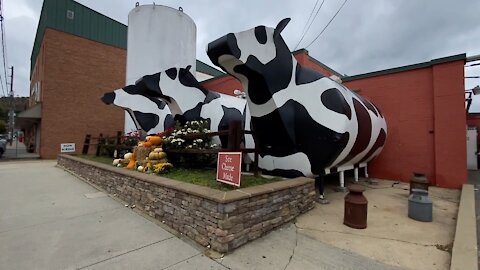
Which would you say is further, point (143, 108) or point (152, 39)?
point (152, 39)

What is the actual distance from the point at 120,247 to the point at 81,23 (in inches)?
767

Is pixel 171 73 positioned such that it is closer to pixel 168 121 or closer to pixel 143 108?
pixel 168 121

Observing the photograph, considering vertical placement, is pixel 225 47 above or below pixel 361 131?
above

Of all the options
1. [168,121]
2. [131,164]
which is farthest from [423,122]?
[168,121]

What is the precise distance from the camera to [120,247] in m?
3.69

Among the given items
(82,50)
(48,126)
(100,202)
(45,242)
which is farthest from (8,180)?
(82,50)

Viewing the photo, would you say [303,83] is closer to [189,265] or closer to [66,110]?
[189,265]

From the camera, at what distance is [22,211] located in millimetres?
A: 5441

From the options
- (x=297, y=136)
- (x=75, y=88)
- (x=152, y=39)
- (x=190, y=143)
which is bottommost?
(x=190, y=143)

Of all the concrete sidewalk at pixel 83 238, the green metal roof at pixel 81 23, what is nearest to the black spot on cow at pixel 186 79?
the concrete sidewalk at pixel 83 238

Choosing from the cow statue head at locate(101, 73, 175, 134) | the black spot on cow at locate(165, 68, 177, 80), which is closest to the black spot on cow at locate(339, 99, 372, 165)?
the black spot on cow at locate(165, 68, 177, 80)

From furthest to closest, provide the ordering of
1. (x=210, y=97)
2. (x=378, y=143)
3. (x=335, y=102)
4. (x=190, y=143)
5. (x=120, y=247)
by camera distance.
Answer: (x=210, y=97) → (x=378, y=143) → (x=190, y=143) → (x=335, y=102) → (x=120, y=247)

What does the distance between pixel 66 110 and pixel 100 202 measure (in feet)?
46.6

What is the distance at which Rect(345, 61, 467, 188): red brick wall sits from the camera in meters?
8.05
